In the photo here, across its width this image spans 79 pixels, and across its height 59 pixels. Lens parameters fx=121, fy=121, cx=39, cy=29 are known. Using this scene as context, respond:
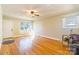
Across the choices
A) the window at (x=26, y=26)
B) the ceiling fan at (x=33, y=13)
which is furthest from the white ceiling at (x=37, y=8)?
the window at (x=26, y=26)

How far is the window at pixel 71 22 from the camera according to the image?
224 cm

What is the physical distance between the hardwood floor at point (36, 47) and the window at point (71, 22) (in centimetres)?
37

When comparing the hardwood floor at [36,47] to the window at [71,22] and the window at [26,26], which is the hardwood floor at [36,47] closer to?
the window at [26,26]

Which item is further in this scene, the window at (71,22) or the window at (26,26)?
the window at (26,26)

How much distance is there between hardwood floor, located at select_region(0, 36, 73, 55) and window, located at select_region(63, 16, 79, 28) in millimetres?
372

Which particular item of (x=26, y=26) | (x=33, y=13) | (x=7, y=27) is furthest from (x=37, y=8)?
(x=7, y=27)

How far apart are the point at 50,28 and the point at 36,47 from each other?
45 centimetres

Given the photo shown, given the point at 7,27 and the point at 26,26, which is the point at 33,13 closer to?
the point at 26,26

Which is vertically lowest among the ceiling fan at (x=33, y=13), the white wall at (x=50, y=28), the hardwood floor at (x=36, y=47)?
the hardwood floor at (x=36, y=47)

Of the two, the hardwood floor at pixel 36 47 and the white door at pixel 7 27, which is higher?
the white door at pixel 7 27

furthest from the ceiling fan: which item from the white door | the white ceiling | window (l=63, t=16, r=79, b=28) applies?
window (l=63, t=16, r=79, b=28)

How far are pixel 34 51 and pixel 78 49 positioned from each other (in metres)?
0.83
